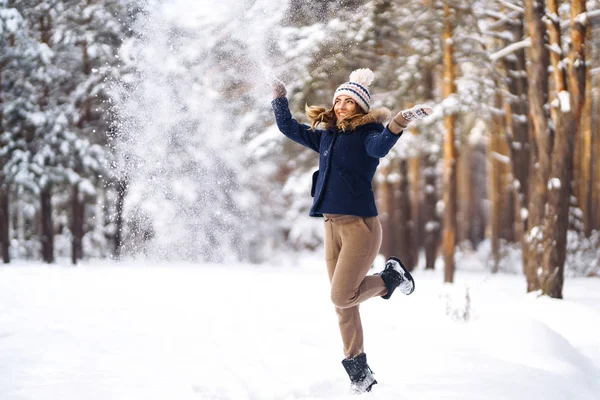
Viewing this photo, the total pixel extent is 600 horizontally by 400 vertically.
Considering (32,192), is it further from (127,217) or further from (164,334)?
(164,334)

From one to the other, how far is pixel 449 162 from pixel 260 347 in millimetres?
8630

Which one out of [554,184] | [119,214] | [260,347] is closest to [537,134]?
[554,184]

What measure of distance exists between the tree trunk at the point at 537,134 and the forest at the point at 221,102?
4 centimetres

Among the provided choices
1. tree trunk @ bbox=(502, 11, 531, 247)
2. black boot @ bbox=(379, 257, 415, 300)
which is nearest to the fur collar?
black boot @ bbox=(379, 257, 415, 300)

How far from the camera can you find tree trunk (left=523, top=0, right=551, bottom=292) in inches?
356

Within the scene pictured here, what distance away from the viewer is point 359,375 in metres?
4.13

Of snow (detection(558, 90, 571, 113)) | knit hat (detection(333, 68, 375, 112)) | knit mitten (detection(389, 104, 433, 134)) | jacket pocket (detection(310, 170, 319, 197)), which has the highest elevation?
snow (detection(558, 90, 571, 113))

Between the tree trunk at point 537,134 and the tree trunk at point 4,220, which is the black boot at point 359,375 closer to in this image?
the tree trunk at point 537,134

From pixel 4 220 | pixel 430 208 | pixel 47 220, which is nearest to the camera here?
pixel 4 220

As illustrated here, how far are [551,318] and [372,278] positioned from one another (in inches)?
181

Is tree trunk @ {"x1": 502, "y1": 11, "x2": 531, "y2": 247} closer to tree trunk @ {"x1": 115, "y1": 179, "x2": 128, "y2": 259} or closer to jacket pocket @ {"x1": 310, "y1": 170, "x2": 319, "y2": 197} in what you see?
tree trunk @ {"x1": 115, "y1": 179, "x2": 128, "y2": 259}

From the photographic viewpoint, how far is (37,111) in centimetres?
1559

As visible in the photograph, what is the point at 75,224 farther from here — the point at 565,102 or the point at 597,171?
the point at 597,171

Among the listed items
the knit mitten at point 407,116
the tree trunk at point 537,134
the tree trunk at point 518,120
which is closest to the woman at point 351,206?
the knit mitten at point 407,116
